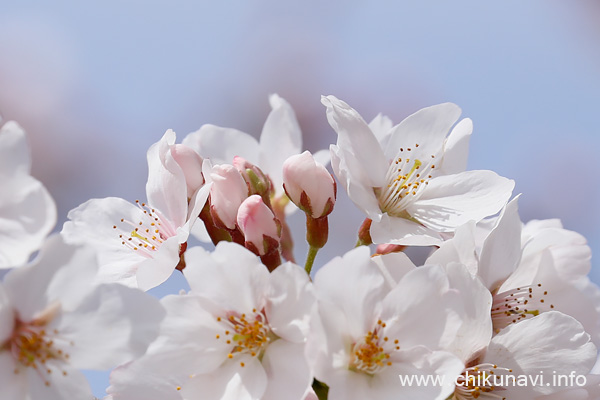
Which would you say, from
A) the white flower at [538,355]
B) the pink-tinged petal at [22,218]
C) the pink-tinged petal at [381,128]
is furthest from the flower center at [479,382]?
the pink-tinged petal at [22,218]

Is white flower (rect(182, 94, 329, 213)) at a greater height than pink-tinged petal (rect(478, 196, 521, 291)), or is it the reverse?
pink-tinged petal (rect(478, 196, 521, 291))

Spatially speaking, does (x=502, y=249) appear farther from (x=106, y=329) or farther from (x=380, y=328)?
(x=106, y=329)

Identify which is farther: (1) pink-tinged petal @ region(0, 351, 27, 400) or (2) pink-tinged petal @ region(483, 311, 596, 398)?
(2) pink-tinged petal @ region(483, 311, 596, 398)

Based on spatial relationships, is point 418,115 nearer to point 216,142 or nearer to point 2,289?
point 216,142

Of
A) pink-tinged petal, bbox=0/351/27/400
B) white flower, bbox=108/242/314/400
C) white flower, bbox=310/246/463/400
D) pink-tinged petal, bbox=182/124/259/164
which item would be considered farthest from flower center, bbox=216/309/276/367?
pink-tinged petal, bbox=182/124/259/164

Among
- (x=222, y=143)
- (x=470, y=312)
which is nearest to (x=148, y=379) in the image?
A: (x=470, y=312)

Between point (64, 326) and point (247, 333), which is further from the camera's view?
point (247, 333)

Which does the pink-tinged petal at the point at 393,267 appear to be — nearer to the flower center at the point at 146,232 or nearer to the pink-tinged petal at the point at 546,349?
the pink-tinged petal at the point at 546,349

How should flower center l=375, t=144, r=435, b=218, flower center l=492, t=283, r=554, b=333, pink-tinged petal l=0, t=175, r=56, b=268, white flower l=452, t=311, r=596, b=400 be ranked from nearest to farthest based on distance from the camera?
pink-tinged petal l=0, t=175, r=56, b=268 → white flower l=452, t=311, r=596, b=400 → flower center l=492, t=283, r=554, b=333 → flower center l=375, t=144, r=435, b=218

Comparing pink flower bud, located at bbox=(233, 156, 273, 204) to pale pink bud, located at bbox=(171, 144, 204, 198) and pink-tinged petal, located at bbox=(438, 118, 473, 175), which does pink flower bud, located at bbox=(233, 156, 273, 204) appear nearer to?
pale pink bud, located at bbox=(171, 144, 204, 198)
